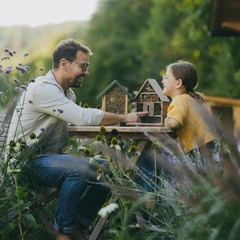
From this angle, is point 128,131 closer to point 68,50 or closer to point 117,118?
point 117,118

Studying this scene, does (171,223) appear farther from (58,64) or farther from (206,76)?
(206,76)

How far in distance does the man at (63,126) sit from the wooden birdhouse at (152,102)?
15cm

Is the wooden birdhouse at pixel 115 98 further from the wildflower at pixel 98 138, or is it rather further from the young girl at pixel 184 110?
the wildflower at pixel 98 138

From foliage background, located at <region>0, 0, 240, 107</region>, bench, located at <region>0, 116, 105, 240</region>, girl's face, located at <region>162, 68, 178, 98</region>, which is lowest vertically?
foliage background, located at <region>0, 0, 240, 107</region>

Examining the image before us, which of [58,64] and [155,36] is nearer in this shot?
[58,64]

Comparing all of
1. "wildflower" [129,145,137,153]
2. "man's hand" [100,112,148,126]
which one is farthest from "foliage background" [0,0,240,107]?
"wildflower" [129,145,137,153]

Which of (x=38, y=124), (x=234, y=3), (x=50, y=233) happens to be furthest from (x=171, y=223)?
(x=234, y=3)

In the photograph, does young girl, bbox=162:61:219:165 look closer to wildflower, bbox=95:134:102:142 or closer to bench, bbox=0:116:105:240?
wildflower, bbox=95:134:102:142

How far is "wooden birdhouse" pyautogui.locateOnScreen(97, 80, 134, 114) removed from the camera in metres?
5.61

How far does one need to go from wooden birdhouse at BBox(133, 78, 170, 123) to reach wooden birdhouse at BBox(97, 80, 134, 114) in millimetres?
89

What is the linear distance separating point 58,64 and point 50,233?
3.99 feet

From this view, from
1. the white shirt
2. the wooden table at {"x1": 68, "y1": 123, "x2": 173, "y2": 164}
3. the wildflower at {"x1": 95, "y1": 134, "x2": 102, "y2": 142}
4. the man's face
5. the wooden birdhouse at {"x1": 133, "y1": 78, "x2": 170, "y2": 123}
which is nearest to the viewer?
the wildflower at {"x1": 95, "y1": 134, "x2": 102, "y2": 142}

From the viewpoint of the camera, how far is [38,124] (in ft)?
17.8

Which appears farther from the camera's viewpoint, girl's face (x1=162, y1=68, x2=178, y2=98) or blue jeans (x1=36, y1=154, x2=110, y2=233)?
girl's face (x1=162, y1=68, x2=178, y2=98)
